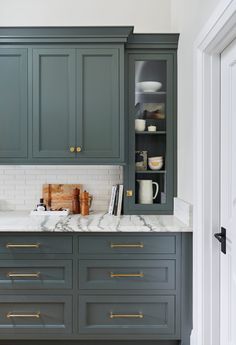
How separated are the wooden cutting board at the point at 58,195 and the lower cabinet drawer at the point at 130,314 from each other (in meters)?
0.89

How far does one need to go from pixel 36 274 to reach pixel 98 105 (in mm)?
1384

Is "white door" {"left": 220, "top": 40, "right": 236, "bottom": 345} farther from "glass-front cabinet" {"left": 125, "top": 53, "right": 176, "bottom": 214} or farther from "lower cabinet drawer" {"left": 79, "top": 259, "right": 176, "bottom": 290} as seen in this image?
"glass-front cabinet" {"left": 125, "top": 53, "right": 176, "bottom": 214}

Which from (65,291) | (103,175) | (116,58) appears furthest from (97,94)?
(65,291)

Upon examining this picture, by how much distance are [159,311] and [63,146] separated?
1462 mm

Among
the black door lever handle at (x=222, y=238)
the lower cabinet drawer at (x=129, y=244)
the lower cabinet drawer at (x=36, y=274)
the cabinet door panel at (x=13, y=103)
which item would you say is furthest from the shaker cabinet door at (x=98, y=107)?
the black door lever handle at (x=222, y=238)

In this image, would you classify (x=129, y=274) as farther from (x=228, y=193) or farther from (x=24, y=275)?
(x=228, y=193)

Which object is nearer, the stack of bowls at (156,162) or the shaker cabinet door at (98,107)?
the shaker cabinet door at (98,107)

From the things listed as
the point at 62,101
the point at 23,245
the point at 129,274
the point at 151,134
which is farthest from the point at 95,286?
the point at 62,101

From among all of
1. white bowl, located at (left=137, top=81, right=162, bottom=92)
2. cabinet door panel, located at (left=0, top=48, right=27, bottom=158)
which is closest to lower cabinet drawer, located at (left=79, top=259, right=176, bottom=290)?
cabinet door panel, located at (left=0, top=48, right=27, bottom=158)

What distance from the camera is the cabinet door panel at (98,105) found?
243 centimetres

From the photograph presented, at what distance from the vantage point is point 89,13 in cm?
286

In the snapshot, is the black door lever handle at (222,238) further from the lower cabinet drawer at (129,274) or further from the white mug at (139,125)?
the white mug at (139,125)

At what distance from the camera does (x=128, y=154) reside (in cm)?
256

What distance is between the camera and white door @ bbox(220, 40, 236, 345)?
161 cm
